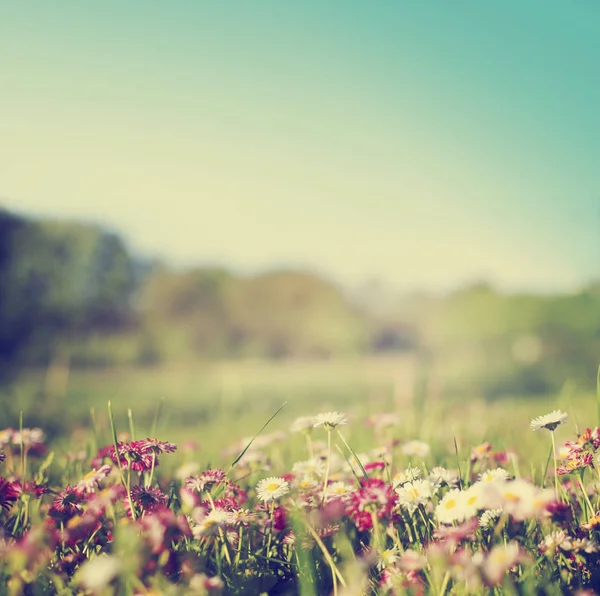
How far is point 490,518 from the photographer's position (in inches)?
47.5

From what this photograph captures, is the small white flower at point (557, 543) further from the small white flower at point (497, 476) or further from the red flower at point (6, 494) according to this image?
the red flower at point (6, 494)

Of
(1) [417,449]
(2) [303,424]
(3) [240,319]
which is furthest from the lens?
(3) [240,319]

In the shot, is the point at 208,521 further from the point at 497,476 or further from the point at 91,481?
the point at 497,476

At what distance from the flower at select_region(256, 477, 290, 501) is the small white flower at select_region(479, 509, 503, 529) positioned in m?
0.47

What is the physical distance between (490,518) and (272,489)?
54 centimetres

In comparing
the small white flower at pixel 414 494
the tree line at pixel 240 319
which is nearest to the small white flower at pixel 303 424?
the small white flower at pixel 414 494

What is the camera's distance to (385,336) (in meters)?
28.9

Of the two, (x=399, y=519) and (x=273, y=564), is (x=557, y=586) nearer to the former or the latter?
(x=399, y=519)

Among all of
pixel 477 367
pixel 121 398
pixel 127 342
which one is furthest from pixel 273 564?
pixel 127 342

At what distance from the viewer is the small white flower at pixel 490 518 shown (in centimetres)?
120

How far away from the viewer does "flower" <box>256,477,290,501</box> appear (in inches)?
53.8

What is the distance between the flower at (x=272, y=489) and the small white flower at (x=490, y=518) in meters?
0.47

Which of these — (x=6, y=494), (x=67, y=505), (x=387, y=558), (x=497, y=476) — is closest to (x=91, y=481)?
(x=67, y=505)

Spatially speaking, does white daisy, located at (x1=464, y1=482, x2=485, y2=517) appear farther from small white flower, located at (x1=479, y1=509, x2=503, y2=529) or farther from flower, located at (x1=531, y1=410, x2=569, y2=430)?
flower, located at (x1=531, y1=410, x2=569, y2=430)
